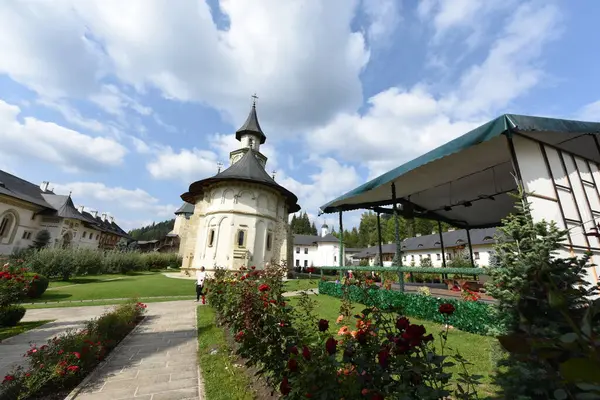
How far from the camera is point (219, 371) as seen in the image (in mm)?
4527

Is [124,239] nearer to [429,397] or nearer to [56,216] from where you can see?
[56,216]

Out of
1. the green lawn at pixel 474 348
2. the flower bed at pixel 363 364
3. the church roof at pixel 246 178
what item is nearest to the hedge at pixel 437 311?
the green lawn at pixel 474 348

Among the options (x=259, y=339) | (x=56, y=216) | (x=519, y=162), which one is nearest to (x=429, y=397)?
(x=259, y=339)

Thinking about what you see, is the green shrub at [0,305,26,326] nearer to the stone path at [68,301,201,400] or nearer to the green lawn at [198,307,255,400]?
the stone path at [68,301,201,400]

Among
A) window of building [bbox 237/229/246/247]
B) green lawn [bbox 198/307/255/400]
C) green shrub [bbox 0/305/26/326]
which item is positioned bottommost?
green lawn [bbox 198/307/255/400]

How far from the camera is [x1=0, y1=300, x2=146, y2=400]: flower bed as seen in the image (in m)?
3.70

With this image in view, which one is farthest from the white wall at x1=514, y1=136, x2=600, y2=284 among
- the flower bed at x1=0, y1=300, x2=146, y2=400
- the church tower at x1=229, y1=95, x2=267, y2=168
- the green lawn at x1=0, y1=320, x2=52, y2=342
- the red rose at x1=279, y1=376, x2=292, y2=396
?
the church tower at x1=229, y1=95, x2=267, y2=168

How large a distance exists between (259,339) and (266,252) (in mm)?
23159

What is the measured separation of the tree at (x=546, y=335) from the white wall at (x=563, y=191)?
1.86 meters

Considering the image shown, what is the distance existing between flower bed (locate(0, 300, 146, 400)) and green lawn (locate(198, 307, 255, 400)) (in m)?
1.88

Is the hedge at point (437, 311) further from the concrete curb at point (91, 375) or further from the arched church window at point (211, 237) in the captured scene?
the arched church window at point (211, 237)

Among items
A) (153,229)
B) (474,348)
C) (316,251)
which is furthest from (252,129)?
(153,229)

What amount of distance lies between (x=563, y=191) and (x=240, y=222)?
906 inches

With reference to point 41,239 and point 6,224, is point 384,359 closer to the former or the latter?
point 6,224
